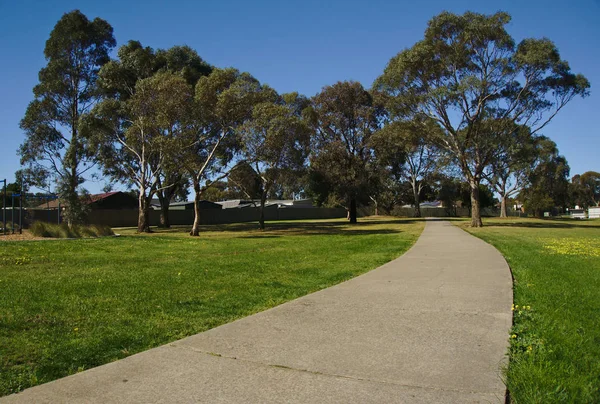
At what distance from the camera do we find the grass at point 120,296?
4430mm

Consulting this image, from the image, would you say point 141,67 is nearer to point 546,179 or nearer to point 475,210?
point 475,210

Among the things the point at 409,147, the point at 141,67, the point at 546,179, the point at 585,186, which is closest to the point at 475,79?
the point at 409,147

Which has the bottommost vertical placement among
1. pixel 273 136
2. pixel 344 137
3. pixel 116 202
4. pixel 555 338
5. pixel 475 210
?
pixel 555 338

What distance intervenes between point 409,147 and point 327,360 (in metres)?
36.4

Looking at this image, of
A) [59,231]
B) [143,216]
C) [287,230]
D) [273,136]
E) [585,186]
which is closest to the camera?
[59,231]

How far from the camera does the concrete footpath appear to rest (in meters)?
3.41

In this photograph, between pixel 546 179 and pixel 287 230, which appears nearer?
pixel 287 230

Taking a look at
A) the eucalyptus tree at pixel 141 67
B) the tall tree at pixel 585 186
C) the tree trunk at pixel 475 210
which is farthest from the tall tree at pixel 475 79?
the tall tree at pixel 585 186

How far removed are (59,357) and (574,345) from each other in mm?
5116

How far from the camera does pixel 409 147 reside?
38.8 metres

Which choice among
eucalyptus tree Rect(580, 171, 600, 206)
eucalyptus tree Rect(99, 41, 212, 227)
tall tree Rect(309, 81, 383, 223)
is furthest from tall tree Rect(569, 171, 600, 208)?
eucalyptus tree Rect(99, 41, 212, 227)

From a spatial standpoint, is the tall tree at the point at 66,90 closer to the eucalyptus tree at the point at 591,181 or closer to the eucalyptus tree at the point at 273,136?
the eucalyptus tree at the point at 273,136

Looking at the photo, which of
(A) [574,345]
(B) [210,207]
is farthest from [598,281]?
(B) [210,207]

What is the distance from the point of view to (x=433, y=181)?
69125 millimetres
